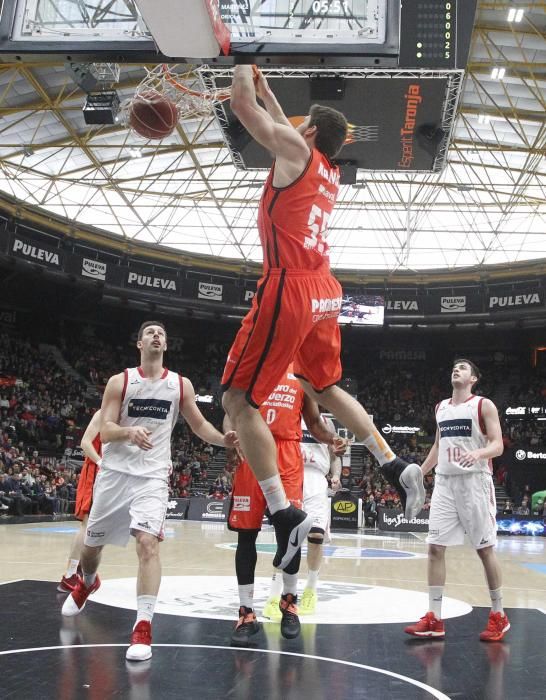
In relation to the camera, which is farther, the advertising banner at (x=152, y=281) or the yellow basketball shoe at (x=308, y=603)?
the advertising banner at (x=152, y=281)

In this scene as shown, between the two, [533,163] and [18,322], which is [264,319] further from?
[18,322]

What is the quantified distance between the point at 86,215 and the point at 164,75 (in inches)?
699

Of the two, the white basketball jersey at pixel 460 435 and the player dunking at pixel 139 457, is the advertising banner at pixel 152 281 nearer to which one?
the white basketball jersey at pixel 460 435

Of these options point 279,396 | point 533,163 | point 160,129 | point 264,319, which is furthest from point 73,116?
point 264,319

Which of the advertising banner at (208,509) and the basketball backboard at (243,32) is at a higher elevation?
the basketball backboard at (243,32)

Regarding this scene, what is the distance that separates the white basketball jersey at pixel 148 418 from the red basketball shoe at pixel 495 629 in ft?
8.10

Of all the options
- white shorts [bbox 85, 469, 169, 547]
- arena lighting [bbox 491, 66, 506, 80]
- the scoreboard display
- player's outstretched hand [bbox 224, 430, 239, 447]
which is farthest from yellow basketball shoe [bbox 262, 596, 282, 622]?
arena lighting [bbox 491, 66, 506, 80]

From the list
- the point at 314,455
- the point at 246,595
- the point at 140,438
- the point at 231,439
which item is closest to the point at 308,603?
the point at 246,595

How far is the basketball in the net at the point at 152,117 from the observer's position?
11.1 m

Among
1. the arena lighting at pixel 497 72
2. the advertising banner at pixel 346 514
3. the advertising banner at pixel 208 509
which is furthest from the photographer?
the advertising banner at pixel 208 509

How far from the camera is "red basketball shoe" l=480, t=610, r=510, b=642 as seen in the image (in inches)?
199

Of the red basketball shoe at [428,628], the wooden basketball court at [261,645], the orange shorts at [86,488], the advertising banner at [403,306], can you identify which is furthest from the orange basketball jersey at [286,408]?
the advertising banner at [403,306]

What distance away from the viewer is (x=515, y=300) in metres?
29.8

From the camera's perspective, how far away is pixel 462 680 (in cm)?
391
